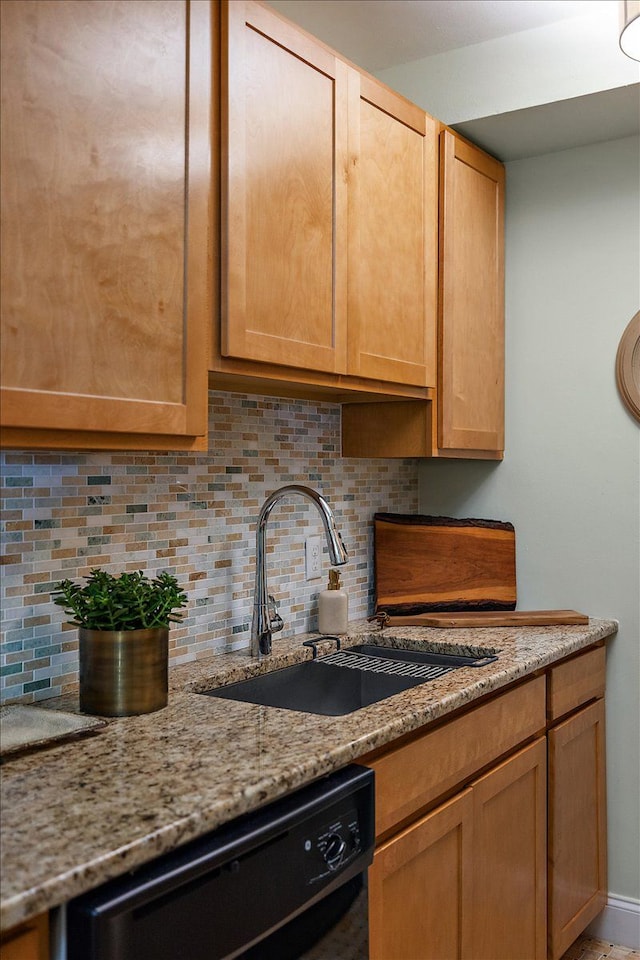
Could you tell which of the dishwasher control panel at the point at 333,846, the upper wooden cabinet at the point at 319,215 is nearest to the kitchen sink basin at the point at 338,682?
the dishwasher control panel at the point at 333,846

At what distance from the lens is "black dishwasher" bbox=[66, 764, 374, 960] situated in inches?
41.3

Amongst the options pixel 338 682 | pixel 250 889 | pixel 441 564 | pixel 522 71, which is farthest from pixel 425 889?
pixel 522 71

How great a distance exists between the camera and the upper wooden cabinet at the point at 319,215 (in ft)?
5.74

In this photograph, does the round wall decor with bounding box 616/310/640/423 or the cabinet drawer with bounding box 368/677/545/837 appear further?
the round wall decor with bounding box 616/310/640/423

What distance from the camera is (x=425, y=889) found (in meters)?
1.75

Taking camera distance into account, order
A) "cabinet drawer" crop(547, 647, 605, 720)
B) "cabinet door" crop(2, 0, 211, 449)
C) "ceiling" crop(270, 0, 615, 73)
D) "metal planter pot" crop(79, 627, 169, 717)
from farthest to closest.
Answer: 1. "cabinet drawer" crop(547, 647, 605, 720)
2. "ceiling" crop(270, 0, 615, 73)
3. "metal planter pot" crop(79, 627, 169, 717)
4. "cabinet door" crop(2, 0, 211, 449)

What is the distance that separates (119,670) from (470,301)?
158cm

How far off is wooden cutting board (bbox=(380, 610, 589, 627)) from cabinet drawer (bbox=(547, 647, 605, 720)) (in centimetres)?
12

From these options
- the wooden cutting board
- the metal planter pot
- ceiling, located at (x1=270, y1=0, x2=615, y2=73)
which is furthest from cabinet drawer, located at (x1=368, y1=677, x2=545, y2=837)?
ceiling, located at (x1=270, y1=0, x2=615, y2=73)

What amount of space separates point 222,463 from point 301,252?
556 mm

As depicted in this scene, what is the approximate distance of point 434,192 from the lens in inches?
95.8

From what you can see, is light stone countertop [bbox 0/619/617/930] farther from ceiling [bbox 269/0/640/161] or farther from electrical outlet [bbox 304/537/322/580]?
ceiling [bbox 269/0/640/161]

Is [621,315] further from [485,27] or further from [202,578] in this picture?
[202,578]

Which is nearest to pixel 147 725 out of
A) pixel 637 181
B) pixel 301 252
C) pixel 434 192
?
pixel 301 252
